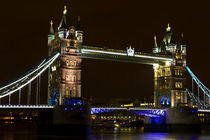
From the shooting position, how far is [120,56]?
5459cm

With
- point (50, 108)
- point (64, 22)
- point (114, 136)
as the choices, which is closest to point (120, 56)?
point (64, 22)

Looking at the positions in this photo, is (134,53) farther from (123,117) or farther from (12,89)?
(123,117)

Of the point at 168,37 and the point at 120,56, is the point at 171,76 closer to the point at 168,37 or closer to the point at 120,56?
the point at 168,37

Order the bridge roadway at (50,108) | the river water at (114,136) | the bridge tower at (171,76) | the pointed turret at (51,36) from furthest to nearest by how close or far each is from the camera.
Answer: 1. the bridge tower at (171,76)
2. the pointed turret at (51,36)
3. the bridge roadway at (50,108)
4. the river water at (114,136)

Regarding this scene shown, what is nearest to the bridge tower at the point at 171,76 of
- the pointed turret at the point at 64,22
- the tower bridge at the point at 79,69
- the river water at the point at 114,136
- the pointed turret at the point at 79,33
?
the tower bridge at the point at 79,69

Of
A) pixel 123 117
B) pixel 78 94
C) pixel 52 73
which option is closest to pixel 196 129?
pixel 78 94

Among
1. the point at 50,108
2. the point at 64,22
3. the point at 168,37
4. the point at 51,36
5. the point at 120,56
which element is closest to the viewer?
the point at 50,108

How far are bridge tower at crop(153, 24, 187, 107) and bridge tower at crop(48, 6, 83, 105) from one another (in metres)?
14.8

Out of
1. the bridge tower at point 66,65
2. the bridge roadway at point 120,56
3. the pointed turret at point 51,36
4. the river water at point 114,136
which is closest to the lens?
the river water at point 114,136

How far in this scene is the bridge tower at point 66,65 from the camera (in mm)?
49969

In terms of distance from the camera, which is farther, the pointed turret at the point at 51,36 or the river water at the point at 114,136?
the pointed turret at the point at 51,36

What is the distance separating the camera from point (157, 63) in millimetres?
60094

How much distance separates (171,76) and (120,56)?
9055mm

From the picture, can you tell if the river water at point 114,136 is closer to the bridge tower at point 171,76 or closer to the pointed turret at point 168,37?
the bridge tower at point 171,76
